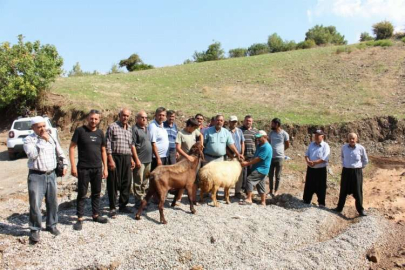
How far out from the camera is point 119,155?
627 centimetres

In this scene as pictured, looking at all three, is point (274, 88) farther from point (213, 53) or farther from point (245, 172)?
point (213, 53)

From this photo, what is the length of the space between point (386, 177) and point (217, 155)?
7037mm

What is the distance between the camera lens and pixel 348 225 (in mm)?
7305

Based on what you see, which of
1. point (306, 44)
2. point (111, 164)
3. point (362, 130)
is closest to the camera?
point (111, 164)

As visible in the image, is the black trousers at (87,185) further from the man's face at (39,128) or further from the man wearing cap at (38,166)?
the man's face at (39,128)

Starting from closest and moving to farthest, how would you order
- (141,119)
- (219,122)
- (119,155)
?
(119,155)
(141,119)
(219,122)

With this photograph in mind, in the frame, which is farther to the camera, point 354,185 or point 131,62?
point 131,62

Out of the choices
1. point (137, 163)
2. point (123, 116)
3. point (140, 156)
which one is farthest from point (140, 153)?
point (123, 116)

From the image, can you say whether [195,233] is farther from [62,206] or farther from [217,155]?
[62,206]

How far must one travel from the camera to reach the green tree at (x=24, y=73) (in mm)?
18391

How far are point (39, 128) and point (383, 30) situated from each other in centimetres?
3992

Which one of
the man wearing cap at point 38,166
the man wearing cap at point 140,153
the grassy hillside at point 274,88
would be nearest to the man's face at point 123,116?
the man wearing cap at point 140,153

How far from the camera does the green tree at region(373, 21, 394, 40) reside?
3638 centimetres

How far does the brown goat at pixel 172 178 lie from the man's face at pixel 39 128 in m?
2.01
